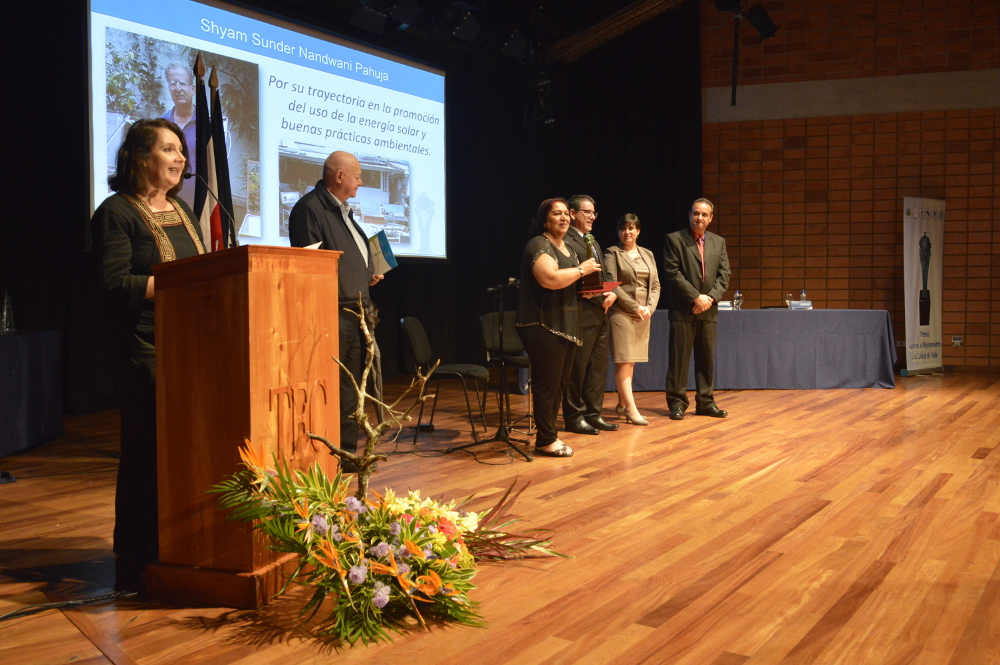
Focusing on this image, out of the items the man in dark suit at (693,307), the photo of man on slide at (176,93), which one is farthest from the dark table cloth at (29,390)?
the man in dark suit at (693,307)

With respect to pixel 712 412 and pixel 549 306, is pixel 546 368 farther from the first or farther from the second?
pixel 712 412

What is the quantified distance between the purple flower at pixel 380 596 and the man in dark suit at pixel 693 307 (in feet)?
13.5

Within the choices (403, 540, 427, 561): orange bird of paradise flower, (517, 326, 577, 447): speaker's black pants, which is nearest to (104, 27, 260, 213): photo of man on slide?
(517, 326, 577, 447): speaker's black pants

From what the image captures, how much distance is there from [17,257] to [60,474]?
2162 millimetres

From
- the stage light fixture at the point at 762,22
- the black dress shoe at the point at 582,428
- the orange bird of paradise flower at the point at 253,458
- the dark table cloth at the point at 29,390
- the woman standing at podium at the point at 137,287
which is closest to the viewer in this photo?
the orange bird of paradise flower at the point at 253,458

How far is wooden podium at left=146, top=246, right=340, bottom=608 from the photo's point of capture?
7.13 feet

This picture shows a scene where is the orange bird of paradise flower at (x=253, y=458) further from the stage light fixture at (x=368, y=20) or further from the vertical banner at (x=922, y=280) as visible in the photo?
the vertical banner at (x=922, y=280)

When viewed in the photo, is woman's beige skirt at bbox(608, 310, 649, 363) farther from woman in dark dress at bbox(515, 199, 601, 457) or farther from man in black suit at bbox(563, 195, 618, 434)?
woman in dark dress at bbox(515, 199, 601, 457)

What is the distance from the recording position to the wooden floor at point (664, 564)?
6.58ft

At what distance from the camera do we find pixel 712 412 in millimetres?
5945

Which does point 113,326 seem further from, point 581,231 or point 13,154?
point 13,154

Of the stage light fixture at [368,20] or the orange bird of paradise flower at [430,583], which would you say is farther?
the stage light fixture at [368,20]

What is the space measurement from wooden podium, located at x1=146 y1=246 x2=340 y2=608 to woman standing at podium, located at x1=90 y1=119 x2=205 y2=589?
0.14m

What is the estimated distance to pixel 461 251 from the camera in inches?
355
